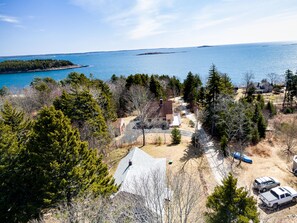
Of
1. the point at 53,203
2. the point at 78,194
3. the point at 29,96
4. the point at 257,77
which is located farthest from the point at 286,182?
the point at 257,77

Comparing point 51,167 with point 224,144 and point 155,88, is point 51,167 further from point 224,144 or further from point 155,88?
point 155,88

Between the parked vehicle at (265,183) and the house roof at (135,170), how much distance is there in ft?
30.5

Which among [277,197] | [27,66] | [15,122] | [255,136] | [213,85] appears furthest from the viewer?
[27,66]

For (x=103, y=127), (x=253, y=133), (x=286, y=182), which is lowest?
(x=286, y=182)

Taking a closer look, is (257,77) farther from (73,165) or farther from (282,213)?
(73,165)

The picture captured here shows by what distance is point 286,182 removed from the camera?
67.7ft

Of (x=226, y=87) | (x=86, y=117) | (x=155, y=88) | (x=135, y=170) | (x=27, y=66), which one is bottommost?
(x=135, y=170)

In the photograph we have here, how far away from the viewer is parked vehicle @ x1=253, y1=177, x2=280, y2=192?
63.3 ft

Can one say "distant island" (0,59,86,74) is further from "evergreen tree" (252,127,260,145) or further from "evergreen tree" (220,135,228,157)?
"evergreen tree" (252,127,260,145)

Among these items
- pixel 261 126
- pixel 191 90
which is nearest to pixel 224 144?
pixel 261 126

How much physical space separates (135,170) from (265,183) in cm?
1282

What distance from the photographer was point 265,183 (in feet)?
63.6

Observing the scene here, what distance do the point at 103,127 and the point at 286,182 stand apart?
22.0 metres

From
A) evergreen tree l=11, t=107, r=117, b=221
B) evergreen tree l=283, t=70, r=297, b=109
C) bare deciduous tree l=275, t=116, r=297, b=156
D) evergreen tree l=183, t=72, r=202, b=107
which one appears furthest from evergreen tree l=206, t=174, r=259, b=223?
evergreen tree l=283, t=70, r=297, b=109
